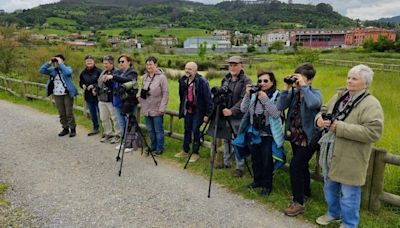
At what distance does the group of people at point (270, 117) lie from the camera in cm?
337

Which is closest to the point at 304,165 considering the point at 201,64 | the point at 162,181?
the point at 162,181

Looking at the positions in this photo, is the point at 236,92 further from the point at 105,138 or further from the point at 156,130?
the point at 105,138

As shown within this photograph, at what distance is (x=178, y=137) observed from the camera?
674cm

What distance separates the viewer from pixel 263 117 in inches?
177

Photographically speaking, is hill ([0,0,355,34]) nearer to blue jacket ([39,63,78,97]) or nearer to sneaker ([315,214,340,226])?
blue jacket ([39,63,78,97])

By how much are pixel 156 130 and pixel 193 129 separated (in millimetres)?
794

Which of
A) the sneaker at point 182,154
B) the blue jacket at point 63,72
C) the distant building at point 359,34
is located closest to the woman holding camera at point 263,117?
the sneaker at point 182,154

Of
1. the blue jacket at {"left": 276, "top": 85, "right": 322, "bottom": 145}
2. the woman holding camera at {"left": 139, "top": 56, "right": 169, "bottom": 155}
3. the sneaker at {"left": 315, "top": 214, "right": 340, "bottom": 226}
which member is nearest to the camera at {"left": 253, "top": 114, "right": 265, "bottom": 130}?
the blue jacket at {"left": 276, "top": 85, "right": 322, "bottom": 145}

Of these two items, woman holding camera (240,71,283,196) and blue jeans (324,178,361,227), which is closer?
blue jeans (324,178,361,227)

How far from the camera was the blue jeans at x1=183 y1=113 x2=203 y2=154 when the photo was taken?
5750mm

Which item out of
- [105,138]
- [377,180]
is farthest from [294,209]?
[105,138]

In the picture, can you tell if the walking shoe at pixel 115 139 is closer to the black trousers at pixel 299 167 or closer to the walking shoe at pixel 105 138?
the walking shoe at pixel 105 138

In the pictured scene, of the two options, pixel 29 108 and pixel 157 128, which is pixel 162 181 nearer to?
pixel 157 128

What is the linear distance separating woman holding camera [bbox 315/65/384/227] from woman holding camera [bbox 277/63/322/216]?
9.2 inches
